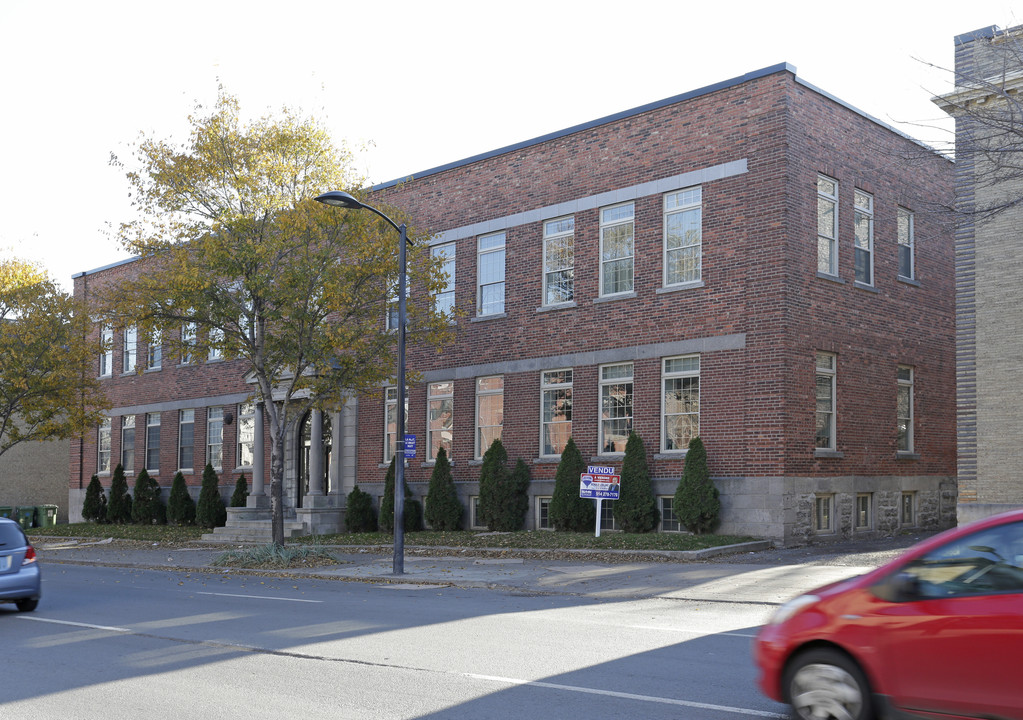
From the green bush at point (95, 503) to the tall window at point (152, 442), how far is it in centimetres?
227

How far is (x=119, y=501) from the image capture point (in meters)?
37.7

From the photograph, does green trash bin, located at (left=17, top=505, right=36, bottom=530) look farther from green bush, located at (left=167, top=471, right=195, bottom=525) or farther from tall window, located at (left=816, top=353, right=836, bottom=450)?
tall window, located at (left=816, top=353, right=836, bottom=450)

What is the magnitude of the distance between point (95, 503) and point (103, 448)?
2.95m

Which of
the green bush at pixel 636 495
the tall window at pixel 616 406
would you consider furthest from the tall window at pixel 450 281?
the green bush at pixel 636 495

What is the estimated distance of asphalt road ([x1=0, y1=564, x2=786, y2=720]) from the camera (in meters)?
7.50

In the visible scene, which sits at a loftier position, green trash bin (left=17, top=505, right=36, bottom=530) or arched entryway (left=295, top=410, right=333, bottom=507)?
arched entryway (left=295, top=410, right=333, bottom=507)

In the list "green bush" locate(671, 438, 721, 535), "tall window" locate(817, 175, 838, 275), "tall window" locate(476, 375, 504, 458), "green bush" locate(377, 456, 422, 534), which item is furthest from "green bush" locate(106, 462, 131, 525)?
"tall window" locate(817, 175, 838, 275)

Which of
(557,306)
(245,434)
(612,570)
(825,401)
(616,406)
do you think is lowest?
(612,570)

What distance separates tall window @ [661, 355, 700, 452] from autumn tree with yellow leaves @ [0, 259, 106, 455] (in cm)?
1822

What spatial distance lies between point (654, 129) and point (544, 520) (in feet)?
31.7

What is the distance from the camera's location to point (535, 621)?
478 inches

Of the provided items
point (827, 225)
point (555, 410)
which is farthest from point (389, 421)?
point (827, 225)

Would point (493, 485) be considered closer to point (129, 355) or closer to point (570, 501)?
point (570, 501)

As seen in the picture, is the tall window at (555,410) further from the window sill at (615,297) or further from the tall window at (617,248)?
the tall window at (617,248)
